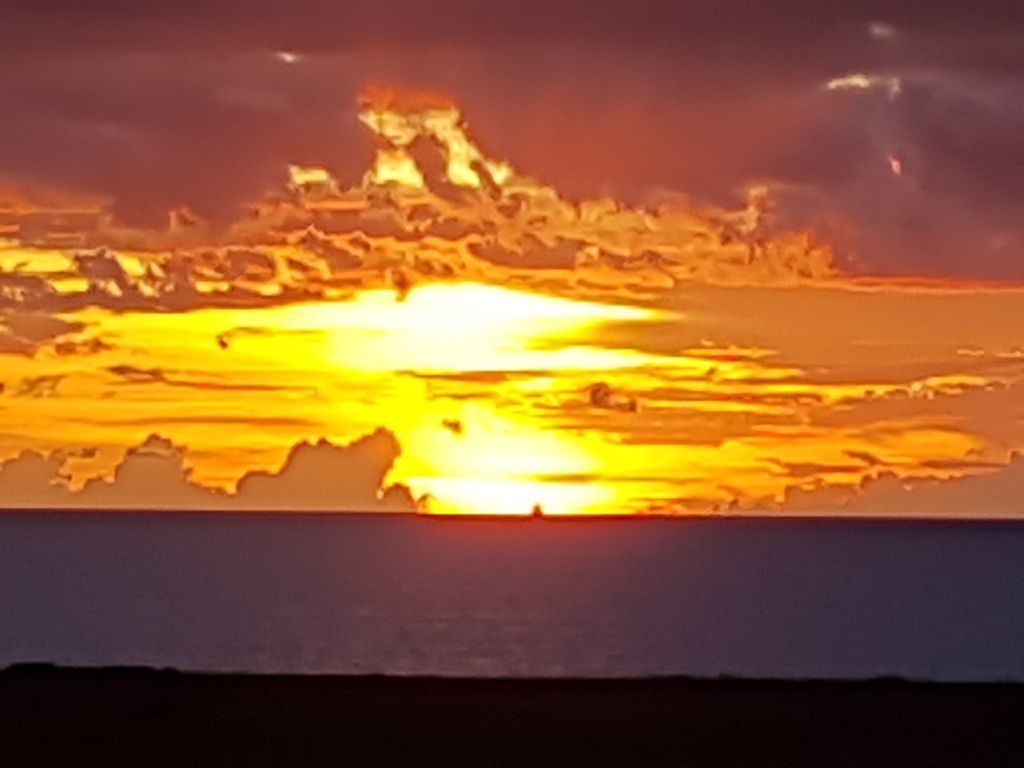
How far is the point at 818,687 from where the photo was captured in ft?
102

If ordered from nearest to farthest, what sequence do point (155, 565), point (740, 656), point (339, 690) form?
1. point (339, 690)
2. point (740, 656)
3. point (155, 565)

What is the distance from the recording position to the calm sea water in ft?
207

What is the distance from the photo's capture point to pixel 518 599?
11369 centimetres

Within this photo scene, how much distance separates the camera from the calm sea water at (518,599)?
6309cm

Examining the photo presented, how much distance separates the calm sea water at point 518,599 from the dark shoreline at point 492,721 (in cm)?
1720

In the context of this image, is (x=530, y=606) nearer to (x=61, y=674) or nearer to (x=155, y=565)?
(x=155, y=565)

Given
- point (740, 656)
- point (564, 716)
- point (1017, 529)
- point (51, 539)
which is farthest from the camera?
point (1017, 529)

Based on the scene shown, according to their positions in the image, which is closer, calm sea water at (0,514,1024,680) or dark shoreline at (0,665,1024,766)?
dark shoreline at (0,665,1024,766)

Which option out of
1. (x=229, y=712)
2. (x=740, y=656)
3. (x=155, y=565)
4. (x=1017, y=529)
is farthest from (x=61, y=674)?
(x=1017, y=529)

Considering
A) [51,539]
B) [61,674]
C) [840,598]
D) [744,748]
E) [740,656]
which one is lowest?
[744,748]

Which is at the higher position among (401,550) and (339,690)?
(401,550)

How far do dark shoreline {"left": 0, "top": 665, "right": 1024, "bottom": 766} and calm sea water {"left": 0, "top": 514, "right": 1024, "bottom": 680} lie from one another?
17.2 m

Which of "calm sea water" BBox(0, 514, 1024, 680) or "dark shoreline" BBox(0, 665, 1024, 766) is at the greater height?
"calm sea water" BBox(0, 514, 1024, 680)

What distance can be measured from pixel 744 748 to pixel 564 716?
8.71 feet
